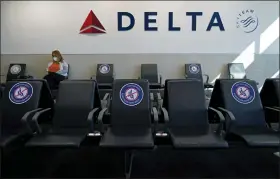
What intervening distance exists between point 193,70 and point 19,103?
4.32m

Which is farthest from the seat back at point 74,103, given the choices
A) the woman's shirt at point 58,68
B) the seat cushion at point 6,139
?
the woman's shirt at point 58,68

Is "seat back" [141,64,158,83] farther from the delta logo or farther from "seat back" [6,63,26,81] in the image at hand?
"seat back" [6,63,26,81]

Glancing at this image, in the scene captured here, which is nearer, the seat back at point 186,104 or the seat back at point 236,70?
the seat back at point 186,104

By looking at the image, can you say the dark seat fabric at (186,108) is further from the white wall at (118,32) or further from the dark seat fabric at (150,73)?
the white wall at (118,32)

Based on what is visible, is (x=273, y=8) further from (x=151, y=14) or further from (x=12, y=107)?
(x=12, y=107)

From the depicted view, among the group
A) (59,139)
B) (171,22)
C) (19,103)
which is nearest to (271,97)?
(59,139)

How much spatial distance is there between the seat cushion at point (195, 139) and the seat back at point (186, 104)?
0.46 feet

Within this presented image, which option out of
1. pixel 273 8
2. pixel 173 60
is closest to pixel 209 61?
pixel 173 60

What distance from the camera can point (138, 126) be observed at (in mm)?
2613

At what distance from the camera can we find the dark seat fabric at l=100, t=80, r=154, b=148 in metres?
2.41

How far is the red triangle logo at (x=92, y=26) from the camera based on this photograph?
20.3 feet

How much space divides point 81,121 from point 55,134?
0.29 metres

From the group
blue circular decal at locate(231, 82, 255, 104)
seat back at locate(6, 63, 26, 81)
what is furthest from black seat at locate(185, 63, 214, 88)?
seat back at locate(6, 63, 26, 81)

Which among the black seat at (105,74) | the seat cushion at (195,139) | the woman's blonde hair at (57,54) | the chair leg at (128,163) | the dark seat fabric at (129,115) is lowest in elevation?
the chair leg at (128,163)
